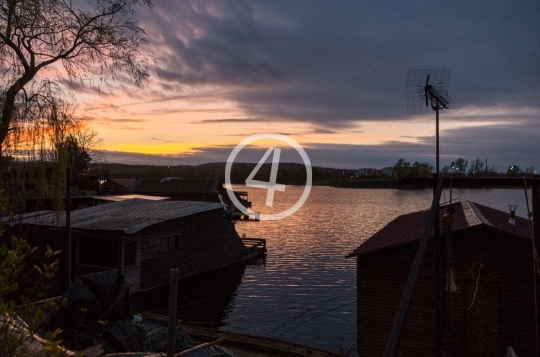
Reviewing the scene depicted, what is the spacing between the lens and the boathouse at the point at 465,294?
13570 millimetres

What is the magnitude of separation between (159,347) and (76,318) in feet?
8.91

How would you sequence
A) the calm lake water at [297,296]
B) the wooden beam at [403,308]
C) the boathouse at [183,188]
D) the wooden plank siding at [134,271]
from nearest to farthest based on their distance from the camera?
the wooden beam at [403,308] < the calm lake water at [297,296] < the wooden plank siding at [134,271] < the boathouse at [183,188]

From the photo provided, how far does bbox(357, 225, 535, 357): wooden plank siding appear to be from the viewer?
13.6 m

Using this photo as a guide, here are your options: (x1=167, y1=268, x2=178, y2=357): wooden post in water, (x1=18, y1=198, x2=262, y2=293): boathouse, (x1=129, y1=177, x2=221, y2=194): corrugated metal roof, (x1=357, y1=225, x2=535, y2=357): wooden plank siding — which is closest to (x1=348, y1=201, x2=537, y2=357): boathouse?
(x1=357, y1=225, x2=535, y2=357): wooden plank siding

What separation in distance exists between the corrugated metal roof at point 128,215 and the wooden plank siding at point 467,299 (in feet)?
45.7

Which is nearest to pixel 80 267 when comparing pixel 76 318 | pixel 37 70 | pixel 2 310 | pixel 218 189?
pixel 76 318

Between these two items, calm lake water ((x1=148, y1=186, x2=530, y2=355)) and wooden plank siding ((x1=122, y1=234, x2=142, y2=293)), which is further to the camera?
wooden plank siding ((x1=122, y1=234, x2=142, y2=293))

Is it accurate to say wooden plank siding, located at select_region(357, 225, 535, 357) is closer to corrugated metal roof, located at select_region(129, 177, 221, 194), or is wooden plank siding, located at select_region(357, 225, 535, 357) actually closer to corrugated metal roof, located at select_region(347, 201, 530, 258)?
corrugated metal roof, located at select_region(347, 201, 530, 258)

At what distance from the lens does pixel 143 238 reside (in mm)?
24594

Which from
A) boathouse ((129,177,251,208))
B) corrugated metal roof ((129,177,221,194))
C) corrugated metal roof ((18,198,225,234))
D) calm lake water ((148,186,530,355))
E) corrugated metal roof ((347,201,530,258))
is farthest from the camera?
corrugated metal roof ((129,177,221,194))

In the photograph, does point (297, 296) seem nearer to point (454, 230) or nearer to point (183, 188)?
point (454, 230)

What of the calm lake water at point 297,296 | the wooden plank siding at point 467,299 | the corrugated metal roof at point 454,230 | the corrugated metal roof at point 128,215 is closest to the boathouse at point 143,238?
the corrugated metal roof at point 128,215

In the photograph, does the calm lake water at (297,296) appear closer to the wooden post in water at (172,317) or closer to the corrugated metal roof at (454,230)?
the corrugated metal roof at (454,230)

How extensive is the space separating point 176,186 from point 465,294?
60640 millimetres
